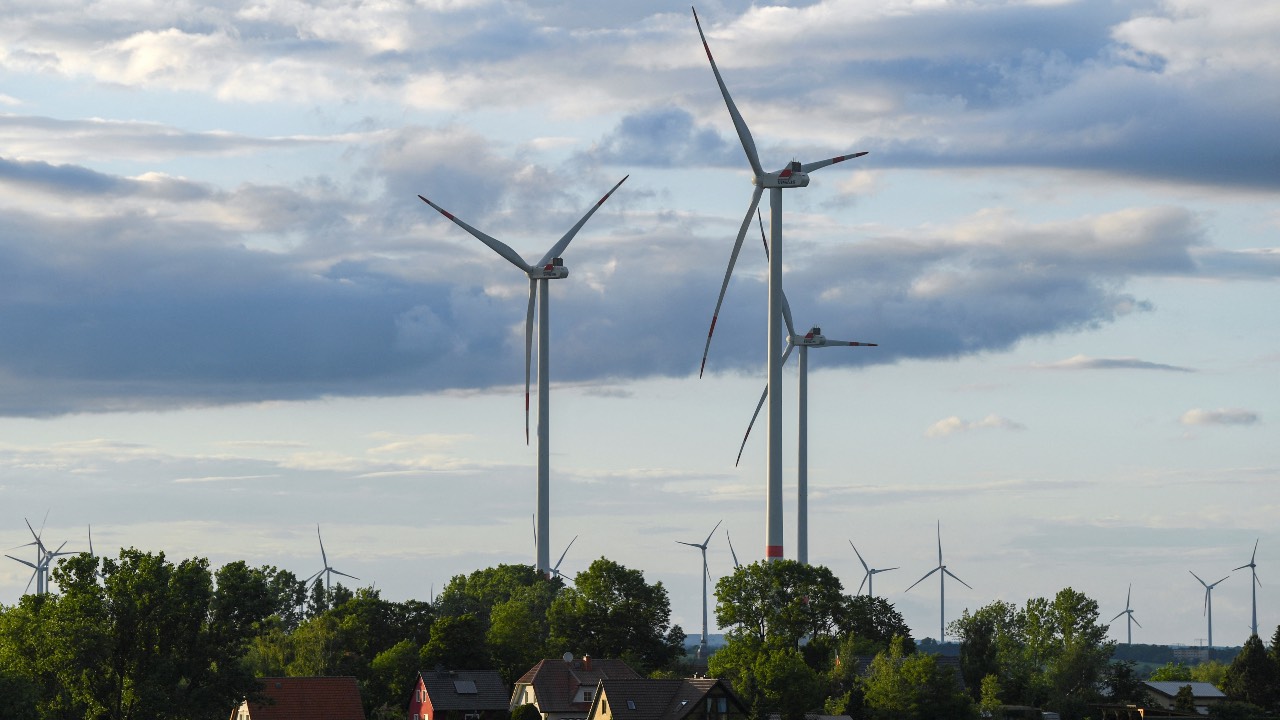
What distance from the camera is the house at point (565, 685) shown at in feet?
503

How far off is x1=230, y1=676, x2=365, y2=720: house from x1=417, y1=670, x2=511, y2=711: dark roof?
910 centimetres

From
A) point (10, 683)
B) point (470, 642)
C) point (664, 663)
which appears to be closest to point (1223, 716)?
point (664, 663)

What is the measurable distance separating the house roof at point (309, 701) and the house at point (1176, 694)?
8821 centimetres

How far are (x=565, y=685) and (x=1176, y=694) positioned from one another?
74.3 m

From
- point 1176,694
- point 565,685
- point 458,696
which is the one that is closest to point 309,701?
point 458,696

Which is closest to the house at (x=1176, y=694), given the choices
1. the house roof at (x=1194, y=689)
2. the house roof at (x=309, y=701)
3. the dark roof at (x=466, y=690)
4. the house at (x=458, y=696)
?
the house roof at (x=1194, y=689)

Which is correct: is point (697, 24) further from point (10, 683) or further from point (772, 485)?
point (10, 683)

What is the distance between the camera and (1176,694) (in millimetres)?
Answer: 190750

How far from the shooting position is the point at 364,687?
167 m

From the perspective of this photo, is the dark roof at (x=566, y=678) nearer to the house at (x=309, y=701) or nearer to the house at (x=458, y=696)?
the house at (x=458, y=696)

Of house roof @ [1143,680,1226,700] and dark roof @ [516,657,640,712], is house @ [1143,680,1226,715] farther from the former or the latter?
dark roof @ [516,657,640,712]

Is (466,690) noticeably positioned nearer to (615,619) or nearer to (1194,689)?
(615,619)

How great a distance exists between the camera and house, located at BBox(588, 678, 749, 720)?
13338 cm

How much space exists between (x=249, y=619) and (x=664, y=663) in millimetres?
70467
